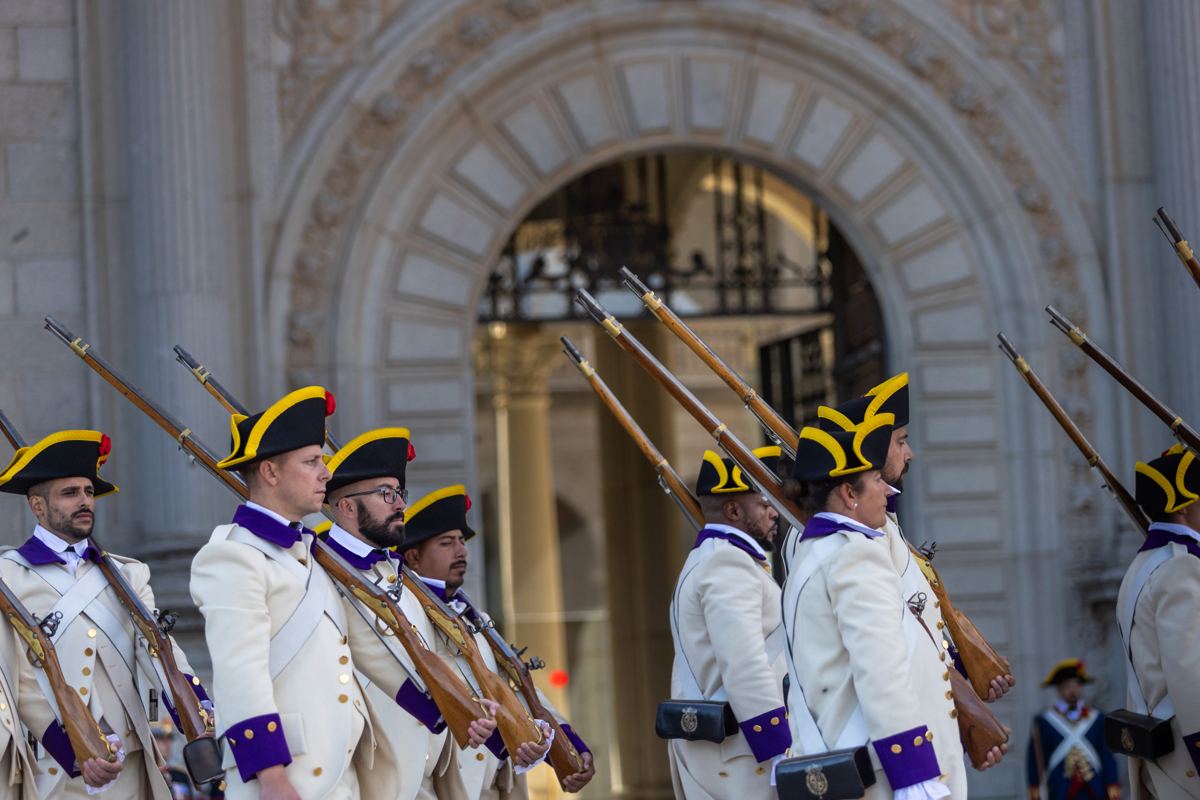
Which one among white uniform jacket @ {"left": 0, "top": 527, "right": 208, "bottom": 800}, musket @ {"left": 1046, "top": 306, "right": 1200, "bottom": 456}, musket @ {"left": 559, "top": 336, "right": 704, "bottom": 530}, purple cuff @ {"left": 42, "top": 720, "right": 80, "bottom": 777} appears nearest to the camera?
purple cuff @ {"left": 42, "top": 720, "right": 80, "bottom": 777}

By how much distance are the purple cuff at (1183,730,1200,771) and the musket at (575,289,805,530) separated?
1.82 m

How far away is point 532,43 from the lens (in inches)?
528

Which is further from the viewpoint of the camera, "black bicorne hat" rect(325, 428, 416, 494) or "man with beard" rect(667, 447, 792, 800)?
"man with beard" rect(667, 447, 792, 800)

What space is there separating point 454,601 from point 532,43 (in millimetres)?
5396

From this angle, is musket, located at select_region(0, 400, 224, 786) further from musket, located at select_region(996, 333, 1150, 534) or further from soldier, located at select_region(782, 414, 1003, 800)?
musket, located at select_region(996, 333, 1150, 534)

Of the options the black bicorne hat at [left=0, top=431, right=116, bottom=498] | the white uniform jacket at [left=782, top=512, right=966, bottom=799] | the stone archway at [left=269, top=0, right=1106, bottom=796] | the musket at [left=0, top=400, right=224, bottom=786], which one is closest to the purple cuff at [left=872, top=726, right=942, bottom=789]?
the white uniform jacket at [left=782, top=512, right=966, bottom=799]

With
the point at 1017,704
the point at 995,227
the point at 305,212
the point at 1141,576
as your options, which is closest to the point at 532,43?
the point at 305,212

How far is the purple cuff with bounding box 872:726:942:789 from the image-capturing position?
6.08 metres

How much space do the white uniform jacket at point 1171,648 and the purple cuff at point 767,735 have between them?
1509 mm

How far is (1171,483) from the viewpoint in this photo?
8516 millimetres

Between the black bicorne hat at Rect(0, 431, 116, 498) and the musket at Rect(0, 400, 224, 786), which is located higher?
the black bicorne hat at Rect(0, 431, 116, 498)

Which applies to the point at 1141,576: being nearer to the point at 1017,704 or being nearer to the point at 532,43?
the point at 1017,704

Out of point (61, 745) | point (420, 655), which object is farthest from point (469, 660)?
point (61, 745)

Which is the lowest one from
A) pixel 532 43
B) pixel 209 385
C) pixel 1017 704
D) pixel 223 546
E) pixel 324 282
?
pixel 1017 704
